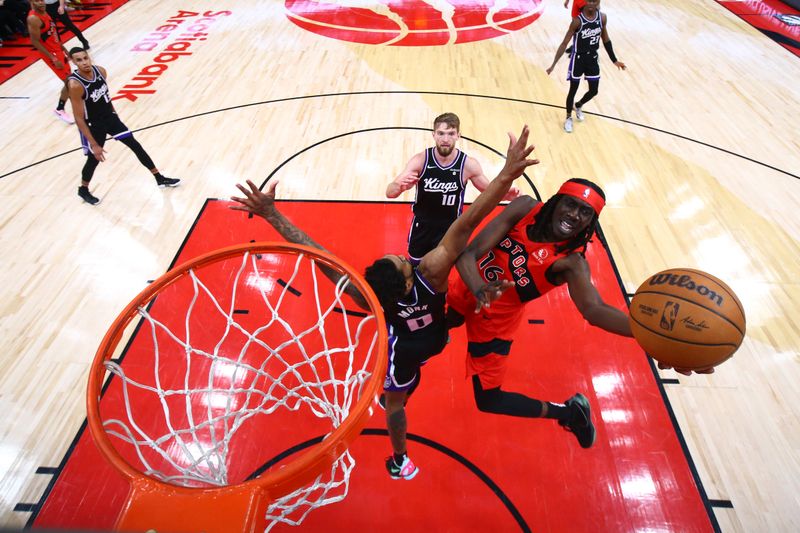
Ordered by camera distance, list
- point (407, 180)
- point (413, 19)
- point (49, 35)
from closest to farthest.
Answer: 1. point (407, 180)
2. point (49, 35)
3. point (413, 19)

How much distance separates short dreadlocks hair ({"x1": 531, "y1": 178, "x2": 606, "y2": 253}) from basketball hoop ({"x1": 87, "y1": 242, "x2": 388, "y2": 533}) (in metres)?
0.97

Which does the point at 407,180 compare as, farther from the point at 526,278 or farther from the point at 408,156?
the point at 408,156

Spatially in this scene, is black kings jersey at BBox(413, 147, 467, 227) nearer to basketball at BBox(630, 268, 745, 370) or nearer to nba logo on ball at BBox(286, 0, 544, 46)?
basketball at BBox(630, 268, 745, 370)

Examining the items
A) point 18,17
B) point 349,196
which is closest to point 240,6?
point 18,17

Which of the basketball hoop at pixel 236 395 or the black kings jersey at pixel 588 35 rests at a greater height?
the black kings jersey at pixel 588 35

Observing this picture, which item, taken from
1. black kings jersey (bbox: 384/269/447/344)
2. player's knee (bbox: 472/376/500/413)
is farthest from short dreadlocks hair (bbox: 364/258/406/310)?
player's knee (bbox: 472/376/500/413)

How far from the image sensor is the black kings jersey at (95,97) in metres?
4.36

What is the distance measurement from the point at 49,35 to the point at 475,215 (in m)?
7.35

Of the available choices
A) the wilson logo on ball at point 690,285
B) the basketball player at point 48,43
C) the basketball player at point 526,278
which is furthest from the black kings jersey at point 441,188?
the basketball player at point 48,43

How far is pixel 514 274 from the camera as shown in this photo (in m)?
2.49

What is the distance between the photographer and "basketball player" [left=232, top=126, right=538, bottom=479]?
2.06 meters

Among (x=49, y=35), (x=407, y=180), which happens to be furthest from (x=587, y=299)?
(x=49, y=35)

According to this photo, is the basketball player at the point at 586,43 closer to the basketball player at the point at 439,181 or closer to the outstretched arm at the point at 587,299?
the basketball player at the point at 439,181

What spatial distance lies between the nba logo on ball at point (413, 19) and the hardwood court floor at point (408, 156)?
0.43 meters
